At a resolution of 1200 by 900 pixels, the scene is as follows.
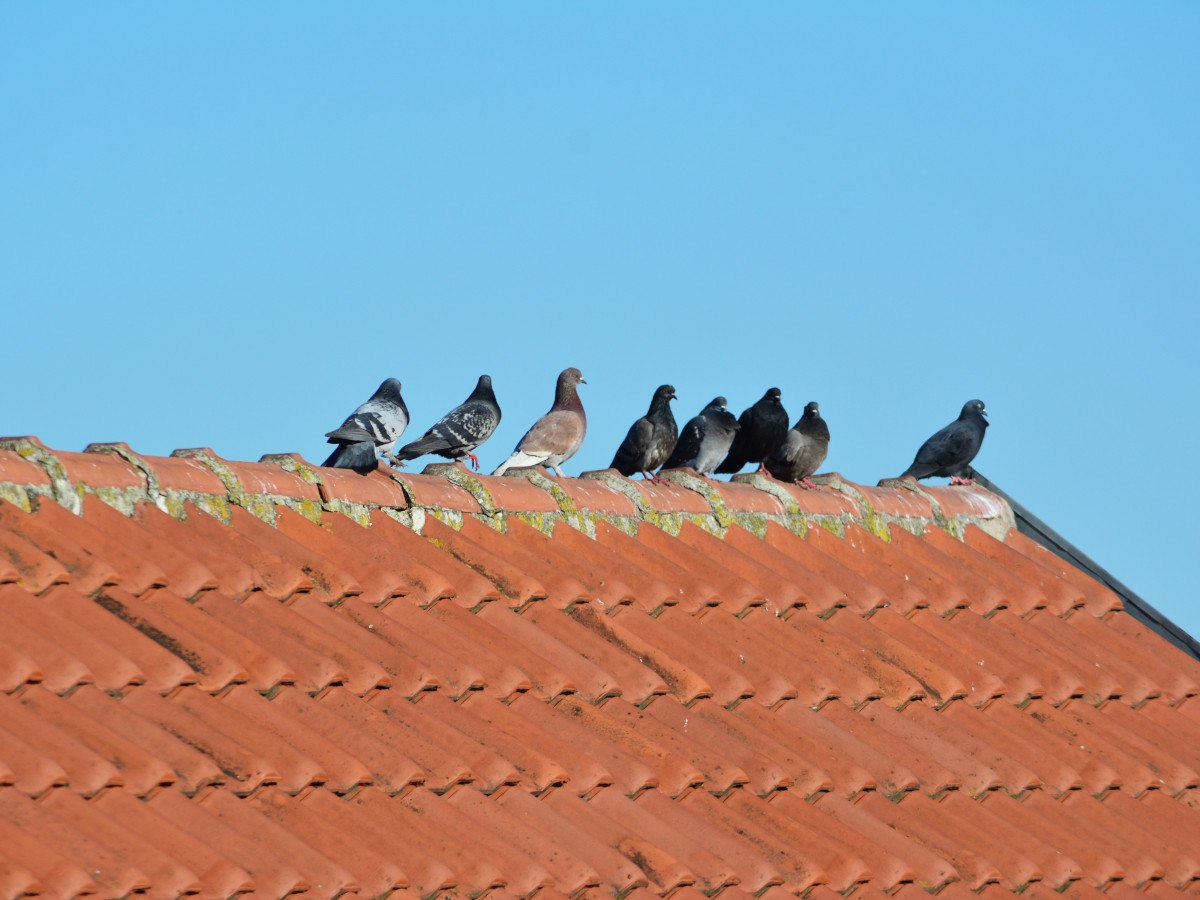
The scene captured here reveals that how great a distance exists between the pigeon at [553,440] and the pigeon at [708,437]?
63 centimetres

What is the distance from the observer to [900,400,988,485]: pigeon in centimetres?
963

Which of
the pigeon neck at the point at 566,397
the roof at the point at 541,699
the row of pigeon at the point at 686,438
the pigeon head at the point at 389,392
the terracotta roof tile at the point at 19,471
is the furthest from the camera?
the pigeon neck at the point at 566,397

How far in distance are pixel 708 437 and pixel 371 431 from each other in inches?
114

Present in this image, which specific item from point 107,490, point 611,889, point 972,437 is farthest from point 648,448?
point 611,889

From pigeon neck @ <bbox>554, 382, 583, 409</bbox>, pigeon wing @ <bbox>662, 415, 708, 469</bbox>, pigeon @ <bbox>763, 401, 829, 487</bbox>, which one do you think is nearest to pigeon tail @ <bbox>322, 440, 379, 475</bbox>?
pigeon @ <bbox>763, 401, 829, 487</bbox>

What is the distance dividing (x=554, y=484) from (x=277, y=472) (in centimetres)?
104

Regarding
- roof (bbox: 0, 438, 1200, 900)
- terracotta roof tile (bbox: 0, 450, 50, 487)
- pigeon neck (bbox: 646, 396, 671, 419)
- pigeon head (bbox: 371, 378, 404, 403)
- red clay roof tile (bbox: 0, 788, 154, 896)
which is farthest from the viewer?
pigeon neck (bbox: 646, 396, 671, 419)

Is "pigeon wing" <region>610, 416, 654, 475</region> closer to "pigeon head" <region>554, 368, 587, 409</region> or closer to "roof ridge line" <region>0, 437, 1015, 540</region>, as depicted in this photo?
"pigeon head" <region>554, 368, 587, 409</region>

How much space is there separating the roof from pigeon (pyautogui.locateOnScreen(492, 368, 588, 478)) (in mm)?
2523

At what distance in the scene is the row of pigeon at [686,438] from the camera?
851 centimetres

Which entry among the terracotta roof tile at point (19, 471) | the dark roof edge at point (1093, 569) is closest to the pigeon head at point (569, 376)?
the dark roof edge at point (1093, 569)

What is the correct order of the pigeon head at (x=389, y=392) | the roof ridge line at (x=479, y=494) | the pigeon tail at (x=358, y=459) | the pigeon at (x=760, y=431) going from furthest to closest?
the pigeon at (x=760, y=431) → the pigeon head at (x=389, y=392) → the pigeon tail at (x=358, y=459) → the roof ridge line at (x=479, y=494)

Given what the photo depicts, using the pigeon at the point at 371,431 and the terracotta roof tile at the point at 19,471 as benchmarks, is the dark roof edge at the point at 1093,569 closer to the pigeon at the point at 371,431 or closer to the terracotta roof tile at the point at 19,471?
the pigeon at the point at 371,431

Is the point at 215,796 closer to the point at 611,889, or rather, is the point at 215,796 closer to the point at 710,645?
the point at 611,889
